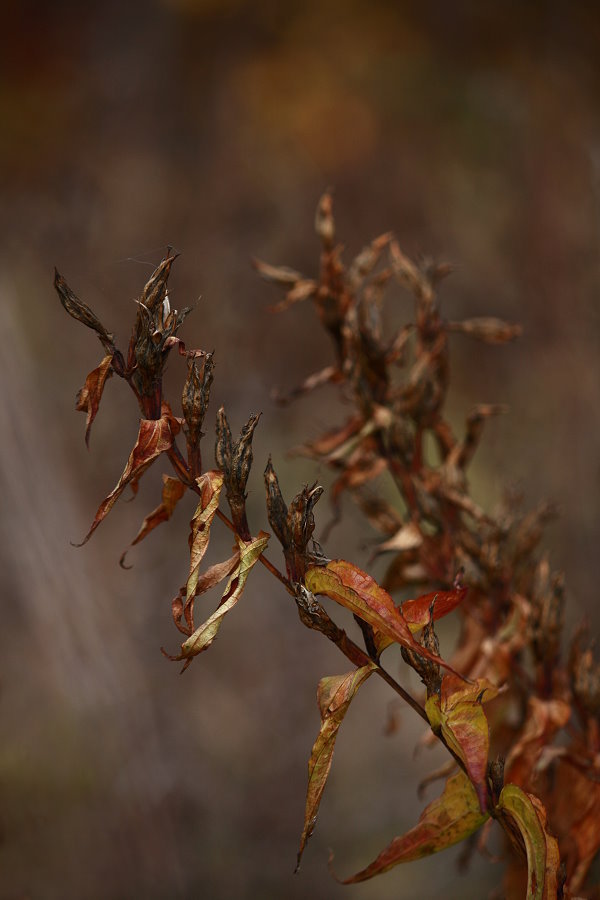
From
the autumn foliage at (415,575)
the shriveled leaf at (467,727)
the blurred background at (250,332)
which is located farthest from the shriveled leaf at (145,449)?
the blurred background at (250,332)

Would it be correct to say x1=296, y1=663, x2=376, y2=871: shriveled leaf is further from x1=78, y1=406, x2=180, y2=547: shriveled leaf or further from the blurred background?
the blurred background

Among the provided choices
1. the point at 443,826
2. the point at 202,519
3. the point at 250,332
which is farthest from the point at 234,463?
the point at 250,332

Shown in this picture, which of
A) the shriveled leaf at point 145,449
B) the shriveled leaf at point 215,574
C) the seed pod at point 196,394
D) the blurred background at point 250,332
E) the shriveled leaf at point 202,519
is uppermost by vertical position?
the seed pod at point 196,394

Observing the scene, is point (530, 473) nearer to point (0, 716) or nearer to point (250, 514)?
point (250, 514)

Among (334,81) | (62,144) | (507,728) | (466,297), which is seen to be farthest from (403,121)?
(507,728)

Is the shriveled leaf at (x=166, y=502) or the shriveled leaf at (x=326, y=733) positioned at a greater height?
the shriveled leaf at (x=166, y=502)

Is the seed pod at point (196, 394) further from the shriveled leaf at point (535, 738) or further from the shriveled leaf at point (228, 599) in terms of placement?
the shriveled leaf at point (535, 738)
